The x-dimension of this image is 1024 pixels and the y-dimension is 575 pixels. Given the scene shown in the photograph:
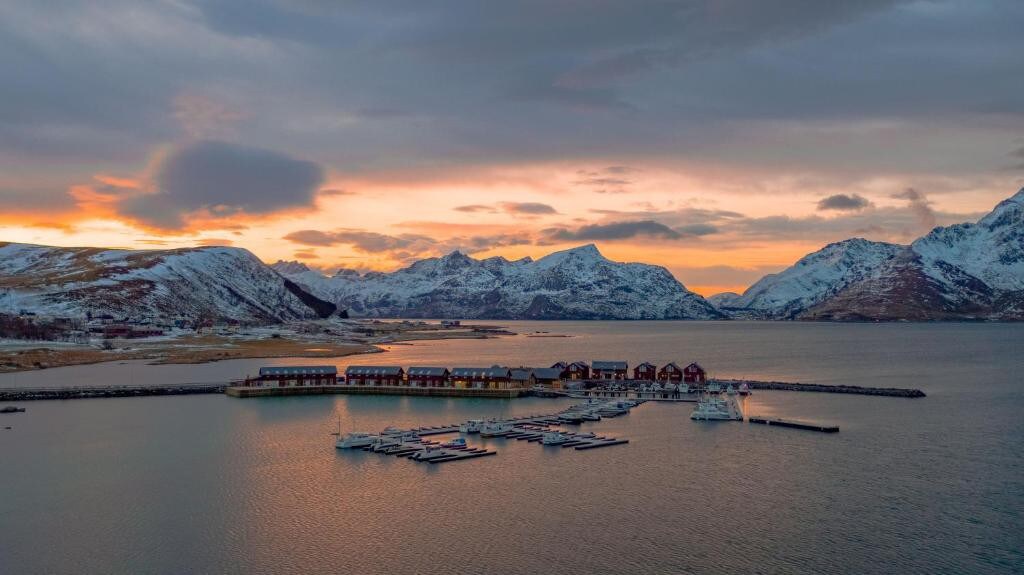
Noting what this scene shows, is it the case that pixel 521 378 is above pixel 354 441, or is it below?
above

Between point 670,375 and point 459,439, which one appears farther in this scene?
point 670,375

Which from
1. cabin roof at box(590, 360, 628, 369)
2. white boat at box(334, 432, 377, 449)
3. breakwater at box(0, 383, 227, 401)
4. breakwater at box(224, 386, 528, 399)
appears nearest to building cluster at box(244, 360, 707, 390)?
cabin roof at box(590, 360, 628, 369)

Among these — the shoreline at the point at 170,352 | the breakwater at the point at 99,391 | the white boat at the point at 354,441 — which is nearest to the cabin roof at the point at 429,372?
the breakwater at the point at 99,391

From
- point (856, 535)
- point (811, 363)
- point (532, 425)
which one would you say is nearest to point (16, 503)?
point (532, 425)

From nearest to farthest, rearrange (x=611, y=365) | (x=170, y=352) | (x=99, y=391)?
(x=99, y=391)
(x=611, y=365)
(x=170, y=352)

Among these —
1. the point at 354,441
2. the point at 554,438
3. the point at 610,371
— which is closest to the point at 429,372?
the point at 610,371

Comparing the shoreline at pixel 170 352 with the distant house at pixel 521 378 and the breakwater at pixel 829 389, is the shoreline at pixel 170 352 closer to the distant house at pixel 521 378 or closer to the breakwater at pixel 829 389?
the distant house at pixel 521 378

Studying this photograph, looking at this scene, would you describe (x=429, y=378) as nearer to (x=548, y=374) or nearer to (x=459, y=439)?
(x=548, y=374)

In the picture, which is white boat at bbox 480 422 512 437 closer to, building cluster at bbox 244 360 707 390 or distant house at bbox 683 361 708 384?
building cluster at bbox 244 360 707 390
